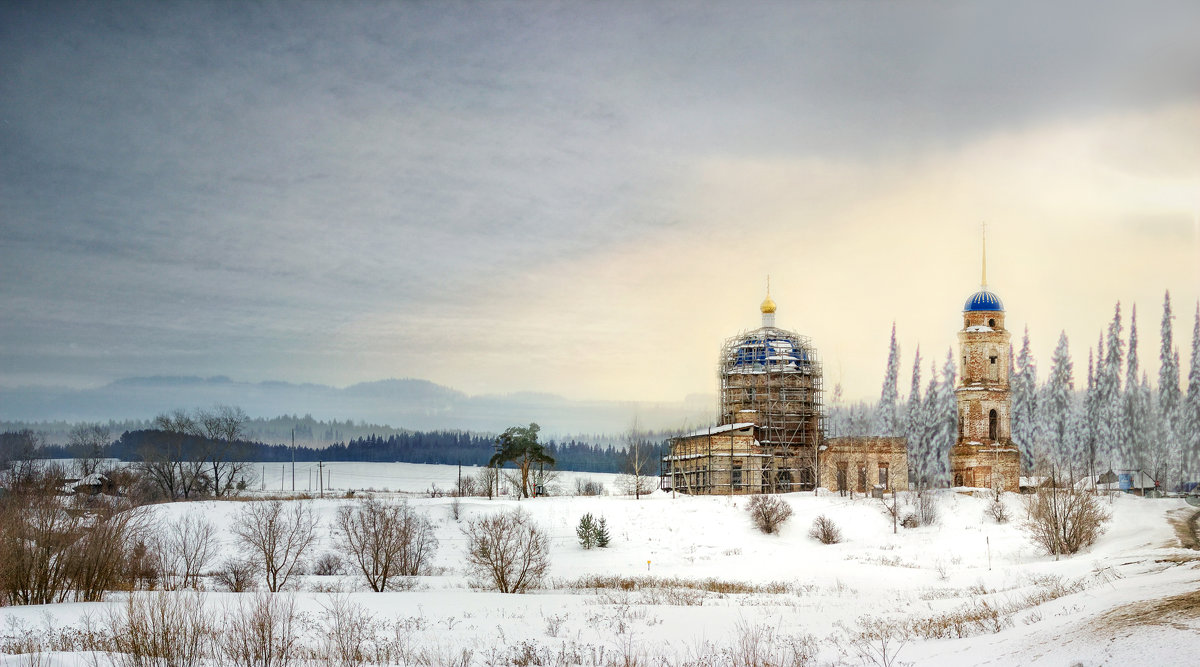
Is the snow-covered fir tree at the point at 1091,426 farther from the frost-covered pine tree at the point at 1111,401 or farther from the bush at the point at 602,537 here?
the bush at the point at 602,537

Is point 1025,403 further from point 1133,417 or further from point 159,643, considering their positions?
point 159,643

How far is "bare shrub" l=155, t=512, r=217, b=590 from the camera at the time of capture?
1378 inches

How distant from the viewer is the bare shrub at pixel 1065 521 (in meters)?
35.2

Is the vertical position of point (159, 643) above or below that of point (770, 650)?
above

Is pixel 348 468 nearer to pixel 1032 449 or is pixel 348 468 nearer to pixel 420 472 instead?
pixel 420 472

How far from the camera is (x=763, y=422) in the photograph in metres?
66.6

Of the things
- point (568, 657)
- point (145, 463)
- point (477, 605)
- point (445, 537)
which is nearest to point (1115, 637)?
point (568, 657)

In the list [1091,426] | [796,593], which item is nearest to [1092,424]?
[1091,426]

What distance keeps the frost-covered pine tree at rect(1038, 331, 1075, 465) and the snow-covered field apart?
24071 millimetres

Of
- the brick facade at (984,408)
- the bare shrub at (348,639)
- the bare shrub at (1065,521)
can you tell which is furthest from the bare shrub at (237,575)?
the brick facade at (984,408)

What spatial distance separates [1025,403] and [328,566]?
57183 millimetres

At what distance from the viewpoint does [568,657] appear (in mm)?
15875

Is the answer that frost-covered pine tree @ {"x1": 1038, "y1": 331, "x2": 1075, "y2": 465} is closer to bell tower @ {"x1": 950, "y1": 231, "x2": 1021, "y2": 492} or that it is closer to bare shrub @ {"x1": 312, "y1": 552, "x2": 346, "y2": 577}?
bell tower @ {"x1": 950, "y1": 231, "x2": 1021, "y2": 492}

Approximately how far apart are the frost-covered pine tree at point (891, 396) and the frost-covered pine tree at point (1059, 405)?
1380 cm
